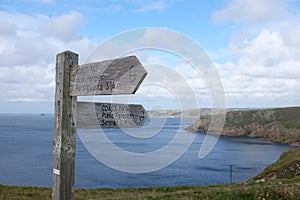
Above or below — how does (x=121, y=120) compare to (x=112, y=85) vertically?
below

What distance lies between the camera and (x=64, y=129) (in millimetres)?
4719

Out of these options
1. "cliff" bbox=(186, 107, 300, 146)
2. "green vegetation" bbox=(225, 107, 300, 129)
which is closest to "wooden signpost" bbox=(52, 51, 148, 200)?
"cliff" bbox=(186, 107, 300, 146)

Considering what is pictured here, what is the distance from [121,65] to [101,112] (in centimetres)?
89

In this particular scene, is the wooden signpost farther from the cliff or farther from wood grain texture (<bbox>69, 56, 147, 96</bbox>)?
the cliff

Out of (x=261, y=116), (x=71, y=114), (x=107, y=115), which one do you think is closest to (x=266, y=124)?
(x=261, y=116)

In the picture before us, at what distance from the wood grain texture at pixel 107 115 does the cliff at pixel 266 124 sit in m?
102

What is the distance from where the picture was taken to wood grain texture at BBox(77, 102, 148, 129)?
185 inches

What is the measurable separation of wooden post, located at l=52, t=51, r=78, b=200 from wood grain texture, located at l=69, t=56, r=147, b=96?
0.12 metres

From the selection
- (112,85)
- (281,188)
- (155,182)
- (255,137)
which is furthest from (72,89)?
(255,137)

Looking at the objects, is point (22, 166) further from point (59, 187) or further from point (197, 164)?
point (59, 187)

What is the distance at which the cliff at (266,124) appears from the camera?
110250 mm

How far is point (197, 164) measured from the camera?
55.9 metres

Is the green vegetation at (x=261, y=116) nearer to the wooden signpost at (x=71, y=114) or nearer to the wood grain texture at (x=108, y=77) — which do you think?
the wooden signpost at (x=71, y=114)

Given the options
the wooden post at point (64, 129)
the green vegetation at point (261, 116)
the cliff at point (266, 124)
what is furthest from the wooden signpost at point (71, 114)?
the green vegetation at point (261, 116)
